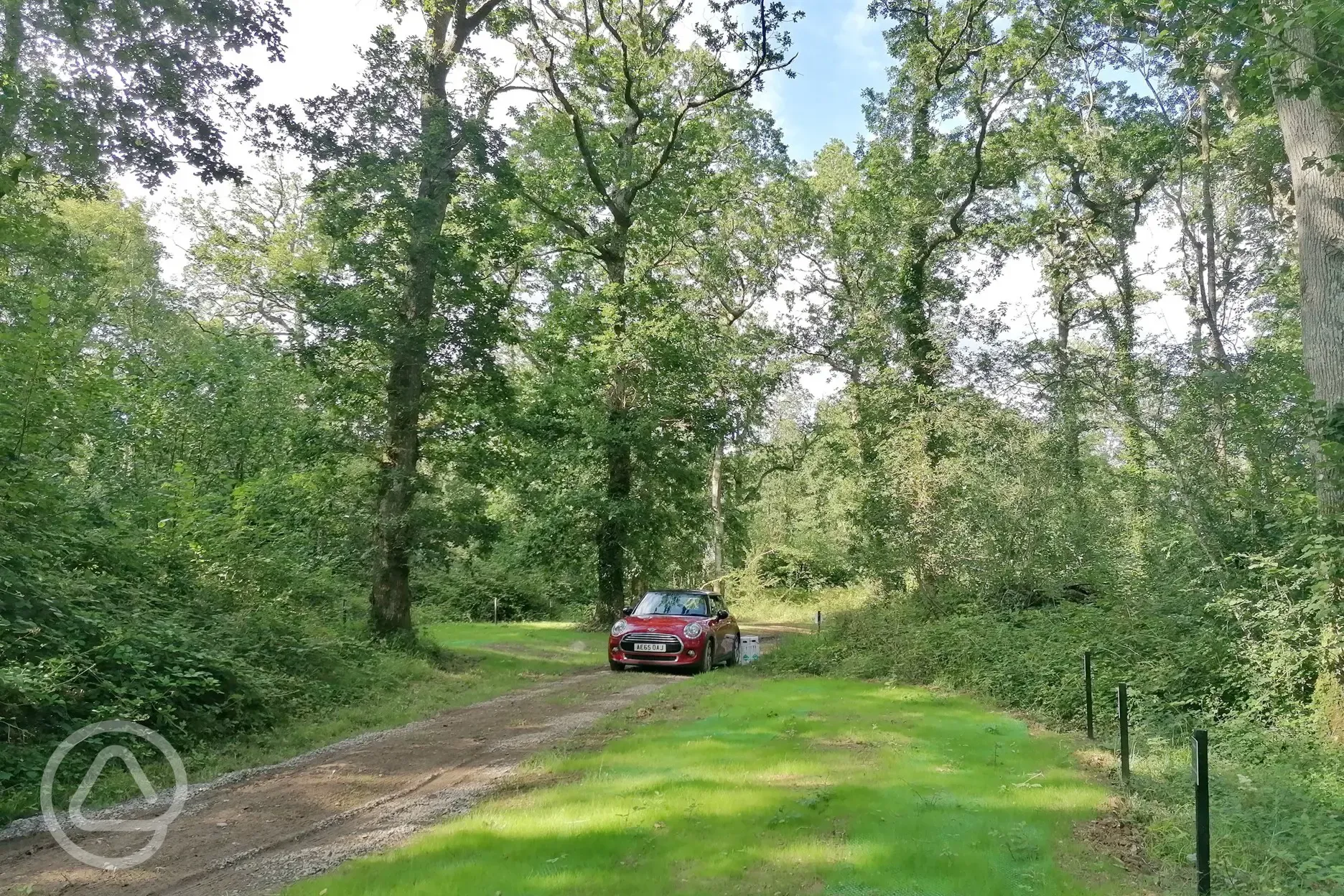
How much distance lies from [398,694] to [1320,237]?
13.5 m

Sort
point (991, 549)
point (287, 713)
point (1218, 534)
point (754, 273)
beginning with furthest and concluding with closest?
point (754, 273) < point (991, 549) < point (1218, 534) < point (287, 713)

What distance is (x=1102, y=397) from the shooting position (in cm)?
1642

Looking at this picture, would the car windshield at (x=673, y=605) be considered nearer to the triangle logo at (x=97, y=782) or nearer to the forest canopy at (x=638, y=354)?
the forest canopy at (x=638, y=354)

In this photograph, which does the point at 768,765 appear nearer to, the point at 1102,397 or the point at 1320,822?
the point at 1320,822

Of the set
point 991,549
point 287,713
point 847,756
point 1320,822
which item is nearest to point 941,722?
point 847,756

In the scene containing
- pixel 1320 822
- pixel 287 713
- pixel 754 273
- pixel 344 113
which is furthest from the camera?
pixel 754 273

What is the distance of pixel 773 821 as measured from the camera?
6.12m

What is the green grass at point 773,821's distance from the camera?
4934 millimetres

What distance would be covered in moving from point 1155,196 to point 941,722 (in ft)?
59.8

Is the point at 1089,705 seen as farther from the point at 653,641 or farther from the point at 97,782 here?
the point at 97,782

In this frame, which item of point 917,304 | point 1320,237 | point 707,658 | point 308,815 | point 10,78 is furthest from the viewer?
point 917,304


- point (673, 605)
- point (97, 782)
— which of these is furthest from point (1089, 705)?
point (97, 782)

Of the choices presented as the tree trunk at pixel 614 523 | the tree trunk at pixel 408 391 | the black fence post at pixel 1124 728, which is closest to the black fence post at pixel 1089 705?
the black fence post at pixel 1124 728
